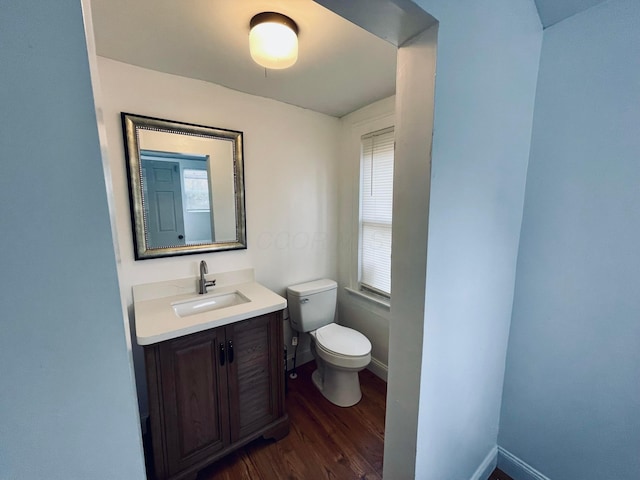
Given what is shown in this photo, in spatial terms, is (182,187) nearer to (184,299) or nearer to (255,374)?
(184,299)

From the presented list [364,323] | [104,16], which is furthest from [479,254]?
[104,16]

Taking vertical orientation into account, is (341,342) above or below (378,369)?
above

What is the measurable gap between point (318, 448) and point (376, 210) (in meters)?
1.66

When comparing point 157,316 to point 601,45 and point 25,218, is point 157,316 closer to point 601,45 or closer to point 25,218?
point 25,218

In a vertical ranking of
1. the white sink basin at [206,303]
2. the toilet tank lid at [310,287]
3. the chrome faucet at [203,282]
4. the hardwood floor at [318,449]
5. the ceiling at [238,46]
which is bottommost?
the hardwood floor at [318,449]

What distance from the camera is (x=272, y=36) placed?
1.04m

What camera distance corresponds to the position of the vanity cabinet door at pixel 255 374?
4.32 feet

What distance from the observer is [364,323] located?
215cm

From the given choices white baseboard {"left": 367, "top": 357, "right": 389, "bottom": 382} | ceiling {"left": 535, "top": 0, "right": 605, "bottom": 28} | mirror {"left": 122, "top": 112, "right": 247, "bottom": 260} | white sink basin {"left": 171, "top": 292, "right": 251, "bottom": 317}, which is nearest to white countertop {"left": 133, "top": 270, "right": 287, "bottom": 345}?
white sink basin {"left": 171, "top": 292, "right": 251, "bottom": 317}

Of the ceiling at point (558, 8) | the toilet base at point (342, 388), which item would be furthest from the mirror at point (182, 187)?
the ceiling at point (558, 8)

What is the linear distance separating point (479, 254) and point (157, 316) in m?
1.53

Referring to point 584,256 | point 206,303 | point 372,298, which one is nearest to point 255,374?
point 206,303

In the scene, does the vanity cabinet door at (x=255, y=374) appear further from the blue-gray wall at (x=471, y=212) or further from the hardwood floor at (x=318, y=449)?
the blue-gray wall at (x=471, y=212)

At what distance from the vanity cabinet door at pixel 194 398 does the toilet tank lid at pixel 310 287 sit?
762 mm
